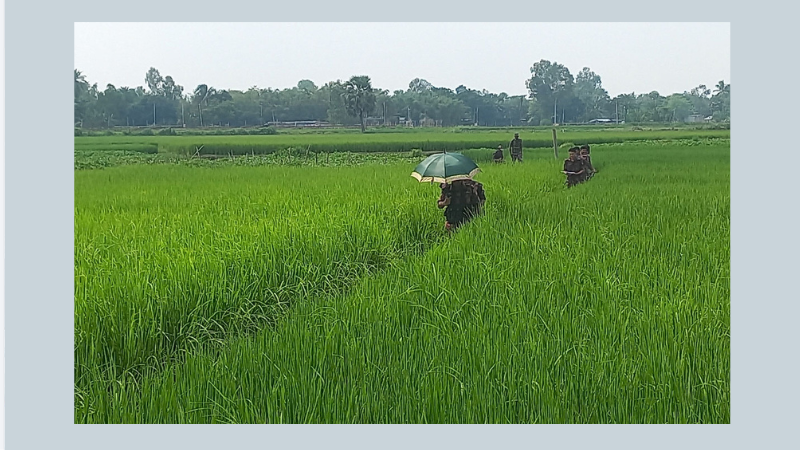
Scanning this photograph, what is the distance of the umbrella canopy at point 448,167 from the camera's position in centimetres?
452

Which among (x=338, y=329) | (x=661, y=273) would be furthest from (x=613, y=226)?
(x=338, y=329)

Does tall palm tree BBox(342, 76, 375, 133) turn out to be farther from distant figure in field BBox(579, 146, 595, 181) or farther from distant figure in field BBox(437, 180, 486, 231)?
distant figure in field BBox(579, 146, 595, 181)

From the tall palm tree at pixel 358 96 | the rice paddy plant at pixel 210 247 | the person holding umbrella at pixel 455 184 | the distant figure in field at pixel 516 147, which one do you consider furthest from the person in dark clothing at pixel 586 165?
the tall palm tree at pixel 358 96

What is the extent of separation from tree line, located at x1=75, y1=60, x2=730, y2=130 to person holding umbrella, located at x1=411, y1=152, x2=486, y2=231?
265mm

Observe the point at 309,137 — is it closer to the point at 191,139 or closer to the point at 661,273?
the point at 191,139

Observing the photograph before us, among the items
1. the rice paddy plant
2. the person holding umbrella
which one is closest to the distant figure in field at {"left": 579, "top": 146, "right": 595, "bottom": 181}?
the person holding umbrella

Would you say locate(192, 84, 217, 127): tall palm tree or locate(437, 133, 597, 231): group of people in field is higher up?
locate(192, 84, 217, 127): tall palm tree

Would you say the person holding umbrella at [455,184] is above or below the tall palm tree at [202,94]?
below

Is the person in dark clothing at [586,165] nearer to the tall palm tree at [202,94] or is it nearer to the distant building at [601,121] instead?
the distant building at [601,121]

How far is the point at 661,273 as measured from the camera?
3758 millimetres

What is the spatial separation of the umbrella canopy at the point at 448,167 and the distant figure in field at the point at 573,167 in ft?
2.30

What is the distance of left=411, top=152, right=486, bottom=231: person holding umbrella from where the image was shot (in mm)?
4535

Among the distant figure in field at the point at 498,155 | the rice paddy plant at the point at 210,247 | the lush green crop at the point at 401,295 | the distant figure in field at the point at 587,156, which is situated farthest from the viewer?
the distant figure in field at the point at 587,156

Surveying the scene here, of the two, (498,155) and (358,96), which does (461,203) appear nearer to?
(498,155)
